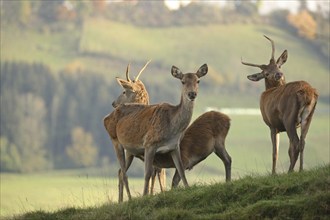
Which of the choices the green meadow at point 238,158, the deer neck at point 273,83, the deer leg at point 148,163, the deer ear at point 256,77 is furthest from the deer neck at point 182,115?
the green meadow at point 238,158

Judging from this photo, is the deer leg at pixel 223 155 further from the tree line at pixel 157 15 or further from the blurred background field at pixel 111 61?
the tree line at pixel 157 15

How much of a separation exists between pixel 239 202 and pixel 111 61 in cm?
6742

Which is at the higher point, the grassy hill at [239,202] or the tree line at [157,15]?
the tree line at [157,15]

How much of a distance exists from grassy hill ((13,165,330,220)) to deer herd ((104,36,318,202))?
4.56ft

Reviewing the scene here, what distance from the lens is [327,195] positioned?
12609 mm

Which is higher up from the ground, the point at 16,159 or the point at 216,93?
the point at 216,93

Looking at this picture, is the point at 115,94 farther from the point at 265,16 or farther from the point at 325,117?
the point at 325,117

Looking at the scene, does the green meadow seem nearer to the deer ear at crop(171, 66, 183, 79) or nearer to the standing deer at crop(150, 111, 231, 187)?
the standing deer at crop(150, 111, 231, 187)

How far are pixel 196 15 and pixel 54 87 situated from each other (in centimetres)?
1346

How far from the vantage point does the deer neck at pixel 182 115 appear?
16.0 m

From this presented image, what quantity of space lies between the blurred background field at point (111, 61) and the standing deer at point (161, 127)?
4886cm

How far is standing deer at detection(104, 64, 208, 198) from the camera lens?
15.9 m

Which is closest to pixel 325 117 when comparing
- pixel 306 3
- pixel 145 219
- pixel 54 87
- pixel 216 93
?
pixel 216 93

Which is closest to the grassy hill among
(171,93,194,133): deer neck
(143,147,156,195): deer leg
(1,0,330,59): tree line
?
(143,147,156,195): deer leg
